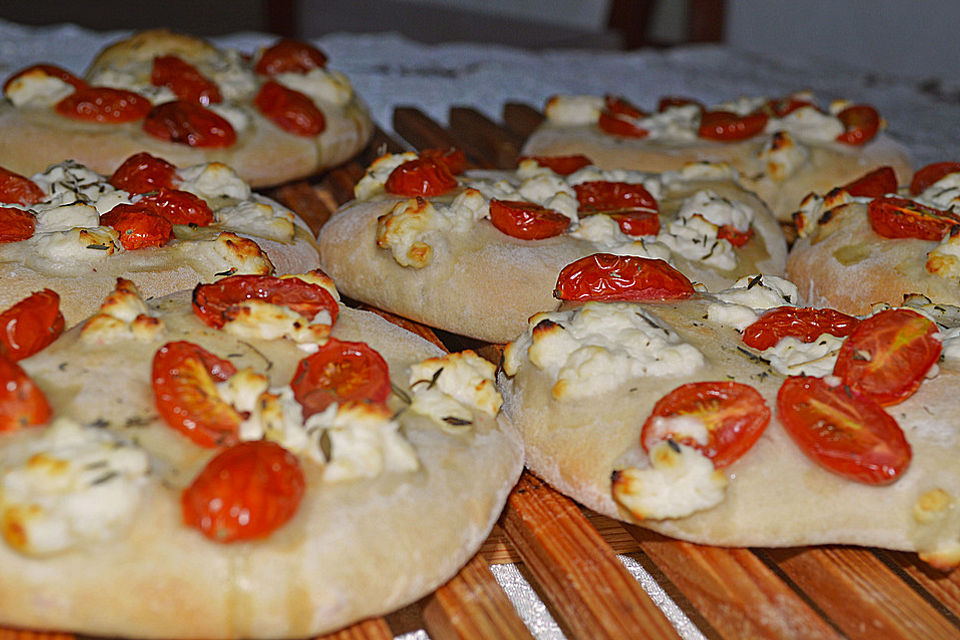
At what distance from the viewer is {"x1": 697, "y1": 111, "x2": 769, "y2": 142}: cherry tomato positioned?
4730mm

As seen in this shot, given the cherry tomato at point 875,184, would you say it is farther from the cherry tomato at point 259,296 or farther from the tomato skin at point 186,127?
the tomato skin at point 186,127

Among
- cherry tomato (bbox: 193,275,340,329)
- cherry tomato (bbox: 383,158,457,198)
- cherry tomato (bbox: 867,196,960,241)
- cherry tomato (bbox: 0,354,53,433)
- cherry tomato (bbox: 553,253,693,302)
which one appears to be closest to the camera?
cherry tomato (bbox: 0,354,53,433)

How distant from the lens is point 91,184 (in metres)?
3.57

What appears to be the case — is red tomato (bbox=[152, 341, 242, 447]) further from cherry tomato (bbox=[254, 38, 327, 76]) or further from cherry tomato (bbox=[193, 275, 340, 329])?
cherry tomato (bbox=[254, 38, 327, 76])

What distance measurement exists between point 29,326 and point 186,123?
2008mm

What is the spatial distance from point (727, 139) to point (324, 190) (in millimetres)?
1883

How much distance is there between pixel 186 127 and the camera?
4.29 meters

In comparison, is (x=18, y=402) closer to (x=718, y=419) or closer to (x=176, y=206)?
(x=176, y=206)

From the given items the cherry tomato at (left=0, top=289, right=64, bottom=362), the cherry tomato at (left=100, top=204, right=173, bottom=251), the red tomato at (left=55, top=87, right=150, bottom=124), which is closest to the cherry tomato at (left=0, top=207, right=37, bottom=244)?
the cherry tomato at (left=100, top=204, right=173, bottom=251)

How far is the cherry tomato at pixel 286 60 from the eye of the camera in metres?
5.17

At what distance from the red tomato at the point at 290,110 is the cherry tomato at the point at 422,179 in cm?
92

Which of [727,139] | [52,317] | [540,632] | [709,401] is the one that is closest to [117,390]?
[52,317]

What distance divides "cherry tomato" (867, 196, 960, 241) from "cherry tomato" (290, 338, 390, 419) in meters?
2.02

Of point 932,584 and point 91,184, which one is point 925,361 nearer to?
point 932,584
